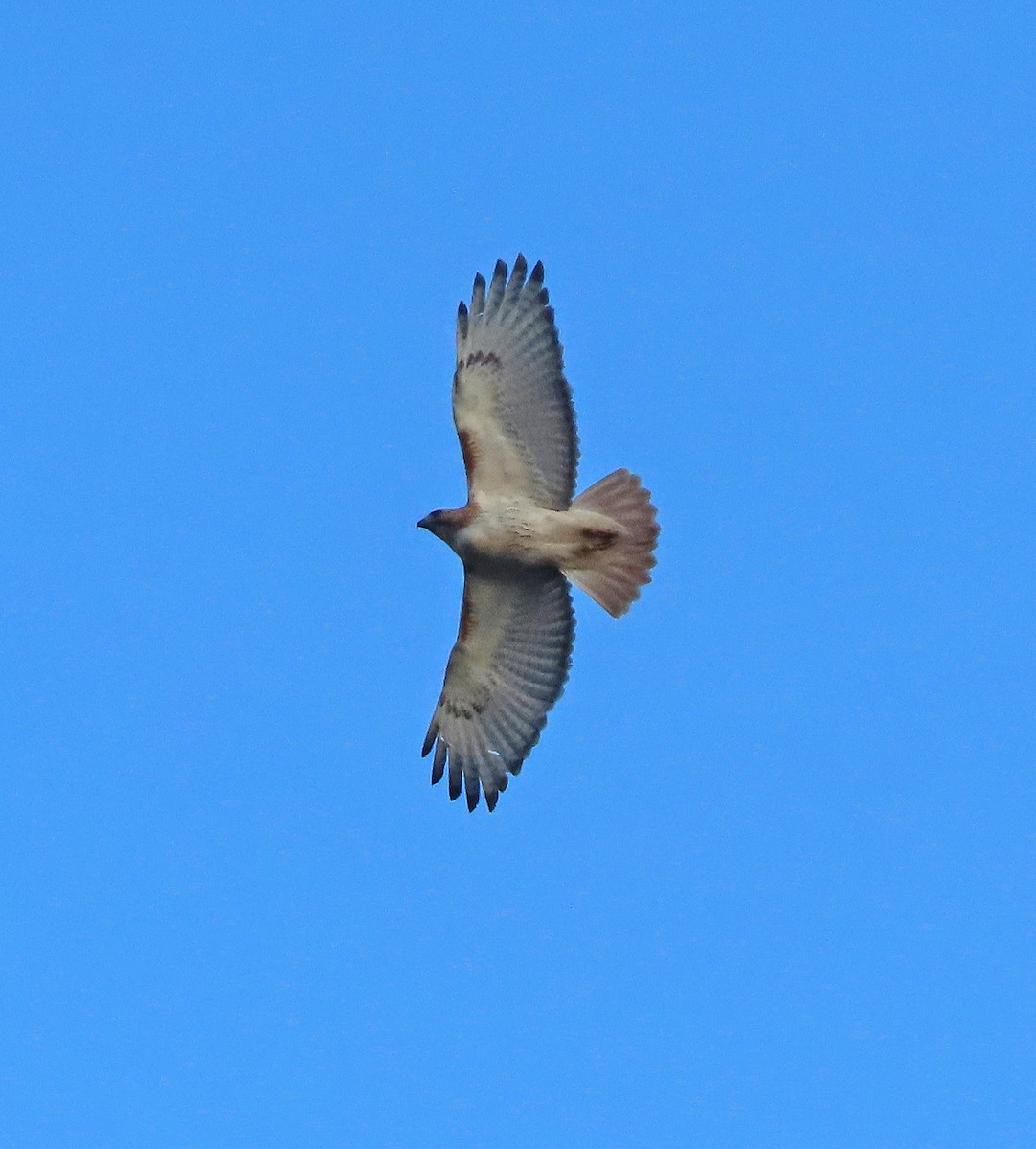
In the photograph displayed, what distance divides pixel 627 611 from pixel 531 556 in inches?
28.7

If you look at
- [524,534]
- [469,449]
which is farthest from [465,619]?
[469,449]

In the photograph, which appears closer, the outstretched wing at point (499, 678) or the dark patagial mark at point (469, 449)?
the dark patagial mark at point (469, 449)

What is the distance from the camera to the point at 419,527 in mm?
15141

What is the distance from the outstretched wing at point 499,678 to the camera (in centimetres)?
1520

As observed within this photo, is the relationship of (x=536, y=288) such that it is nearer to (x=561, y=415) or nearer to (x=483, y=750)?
(x=561, y=415)

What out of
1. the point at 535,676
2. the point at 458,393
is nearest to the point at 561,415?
the point at 458,393

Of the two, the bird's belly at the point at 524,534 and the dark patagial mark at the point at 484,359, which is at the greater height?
the dark patagial mark at the point at 484,359

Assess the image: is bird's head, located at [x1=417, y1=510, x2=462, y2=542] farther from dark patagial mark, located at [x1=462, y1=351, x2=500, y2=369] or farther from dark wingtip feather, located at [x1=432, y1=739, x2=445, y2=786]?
dark wingtip feather, located at [x1=432, y1=739, x2=445, y2=786]

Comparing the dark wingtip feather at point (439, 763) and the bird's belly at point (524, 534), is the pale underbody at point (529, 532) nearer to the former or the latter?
the bird's belly at point (524, 534)

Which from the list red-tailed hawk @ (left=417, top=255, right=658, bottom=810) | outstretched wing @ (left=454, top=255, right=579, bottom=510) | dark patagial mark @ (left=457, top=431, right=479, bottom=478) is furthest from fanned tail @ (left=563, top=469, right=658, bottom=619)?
dark patagial mark @ (left=457, top=431, right=479, bottom=478)

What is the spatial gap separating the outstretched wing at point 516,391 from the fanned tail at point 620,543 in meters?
0.26

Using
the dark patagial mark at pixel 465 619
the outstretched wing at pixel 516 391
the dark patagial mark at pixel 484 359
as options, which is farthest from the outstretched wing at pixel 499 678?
the dark patagial mark at pixel 484 359

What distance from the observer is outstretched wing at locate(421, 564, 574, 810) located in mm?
15195

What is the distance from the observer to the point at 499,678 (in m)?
15.4
